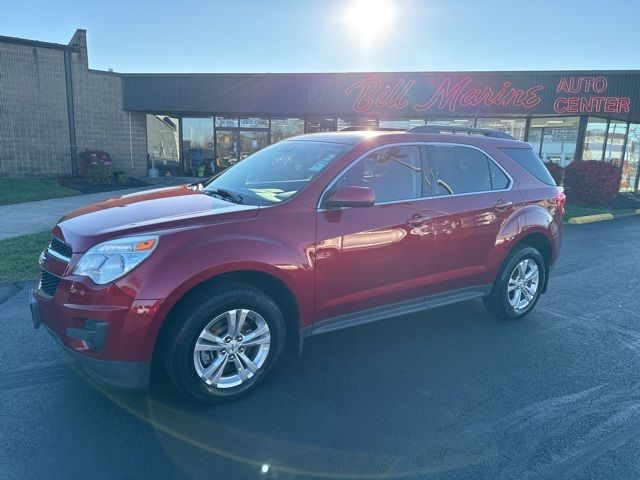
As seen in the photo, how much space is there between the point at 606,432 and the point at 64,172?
59.4 ft

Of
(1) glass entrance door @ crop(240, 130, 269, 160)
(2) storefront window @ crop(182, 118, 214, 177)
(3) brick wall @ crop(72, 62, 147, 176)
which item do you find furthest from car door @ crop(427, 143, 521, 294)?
(2) storefront window @ crop(182, 118, 214, 177)

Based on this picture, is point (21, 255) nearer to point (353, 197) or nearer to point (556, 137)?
point (353, 197)

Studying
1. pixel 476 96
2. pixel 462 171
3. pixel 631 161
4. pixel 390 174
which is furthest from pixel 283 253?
pixel 631 161

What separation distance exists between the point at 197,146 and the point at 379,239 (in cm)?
1763

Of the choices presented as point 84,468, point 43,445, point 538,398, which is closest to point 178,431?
point 84,468

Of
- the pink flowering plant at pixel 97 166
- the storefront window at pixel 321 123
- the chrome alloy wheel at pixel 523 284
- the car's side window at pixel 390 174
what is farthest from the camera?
the storefront window at pixel 321 123

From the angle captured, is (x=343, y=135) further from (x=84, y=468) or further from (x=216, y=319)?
(x=84, y=468)

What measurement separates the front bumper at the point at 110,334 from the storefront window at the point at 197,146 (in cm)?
1745

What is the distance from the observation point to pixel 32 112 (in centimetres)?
1591

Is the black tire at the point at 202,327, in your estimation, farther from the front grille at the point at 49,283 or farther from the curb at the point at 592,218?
the curb at the point at 592,218

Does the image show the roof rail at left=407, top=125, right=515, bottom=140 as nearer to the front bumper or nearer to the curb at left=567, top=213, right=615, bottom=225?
the front bumper

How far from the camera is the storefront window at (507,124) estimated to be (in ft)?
58.5

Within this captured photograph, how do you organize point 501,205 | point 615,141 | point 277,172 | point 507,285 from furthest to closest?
point 615,141 < point 507,285 < point 501,205 < point 277,172

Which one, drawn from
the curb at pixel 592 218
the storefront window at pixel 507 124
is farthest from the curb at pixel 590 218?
the storefront window at pixel 507 124
